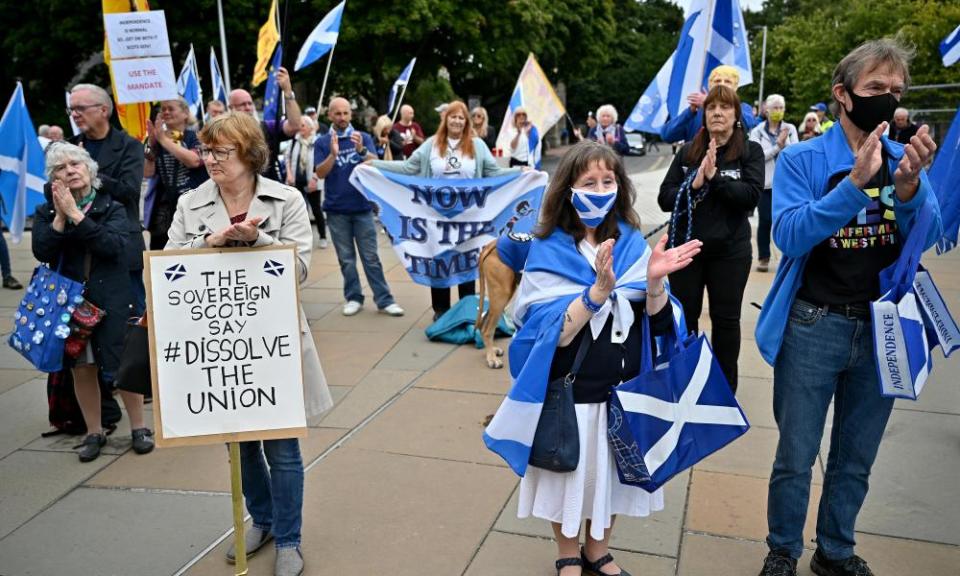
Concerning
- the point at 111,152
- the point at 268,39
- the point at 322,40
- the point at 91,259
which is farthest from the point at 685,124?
the point at 268,39

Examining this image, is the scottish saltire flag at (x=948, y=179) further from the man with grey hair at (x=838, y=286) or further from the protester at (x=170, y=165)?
the protester at (x=170, y=165)

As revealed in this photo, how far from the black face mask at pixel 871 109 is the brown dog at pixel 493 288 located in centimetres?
356

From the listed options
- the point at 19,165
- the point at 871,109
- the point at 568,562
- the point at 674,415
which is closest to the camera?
the point at 871,109

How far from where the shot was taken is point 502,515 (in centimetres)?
404

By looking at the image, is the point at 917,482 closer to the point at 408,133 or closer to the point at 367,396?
the point at 367,396

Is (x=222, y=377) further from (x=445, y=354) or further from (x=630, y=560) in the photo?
(x=445, y=354)

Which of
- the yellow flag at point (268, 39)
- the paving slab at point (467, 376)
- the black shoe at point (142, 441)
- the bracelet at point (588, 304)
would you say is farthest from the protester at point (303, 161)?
the bracelet at point (588, 304)

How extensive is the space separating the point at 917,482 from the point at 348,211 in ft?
17.2

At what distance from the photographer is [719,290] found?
16.3ft

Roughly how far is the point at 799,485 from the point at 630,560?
31.0 inches

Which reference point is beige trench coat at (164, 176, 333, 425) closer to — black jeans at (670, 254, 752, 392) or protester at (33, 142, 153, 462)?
protester at (33, 142, 153, 462)

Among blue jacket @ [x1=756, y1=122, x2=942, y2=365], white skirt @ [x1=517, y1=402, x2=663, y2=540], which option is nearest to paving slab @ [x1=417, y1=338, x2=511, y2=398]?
white skirt @ [x1=517, y1=402, x2=663, y2=540]

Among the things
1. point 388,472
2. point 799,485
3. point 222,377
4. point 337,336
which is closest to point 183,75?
point 337,336

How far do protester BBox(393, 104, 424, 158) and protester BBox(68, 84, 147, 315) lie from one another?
Result: 8.72 metres
